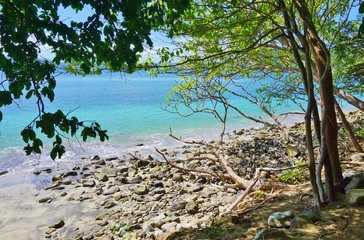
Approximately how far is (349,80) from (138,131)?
14249 millimetres

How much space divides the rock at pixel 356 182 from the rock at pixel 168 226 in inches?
132

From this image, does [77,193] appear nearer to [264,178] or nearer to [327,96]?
[264,178]

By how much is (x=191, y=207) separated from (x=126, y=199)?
265cm

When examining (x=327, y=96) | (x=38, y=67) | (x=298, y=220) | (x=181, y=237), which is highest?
(x=38, y=67)

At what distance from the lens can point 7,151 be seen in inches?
600

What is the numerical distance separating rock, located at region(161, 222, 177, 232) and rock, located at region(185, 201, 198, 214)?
0.76m

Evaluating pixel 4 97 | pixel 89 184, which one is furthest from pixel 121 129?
pixel 4 97

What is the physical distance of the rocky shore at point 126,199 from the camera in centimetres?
669

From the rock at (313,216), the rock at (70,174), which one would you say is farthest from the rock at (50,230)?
the rock at (313,216)

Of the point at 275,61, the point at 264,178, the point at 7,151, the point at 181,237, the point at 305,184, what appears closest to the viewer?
the point at 181,237

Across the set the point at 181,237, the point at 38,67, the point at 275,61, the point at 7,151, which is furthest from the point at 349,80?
the point at 7,151

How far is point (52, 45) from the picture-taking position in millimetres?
2461

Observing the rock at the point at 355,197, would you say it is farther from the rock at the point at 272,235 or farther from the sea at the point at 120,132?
the sea at the point at 120,132

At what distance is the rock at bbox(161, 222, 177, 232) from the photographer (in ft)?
19.5
